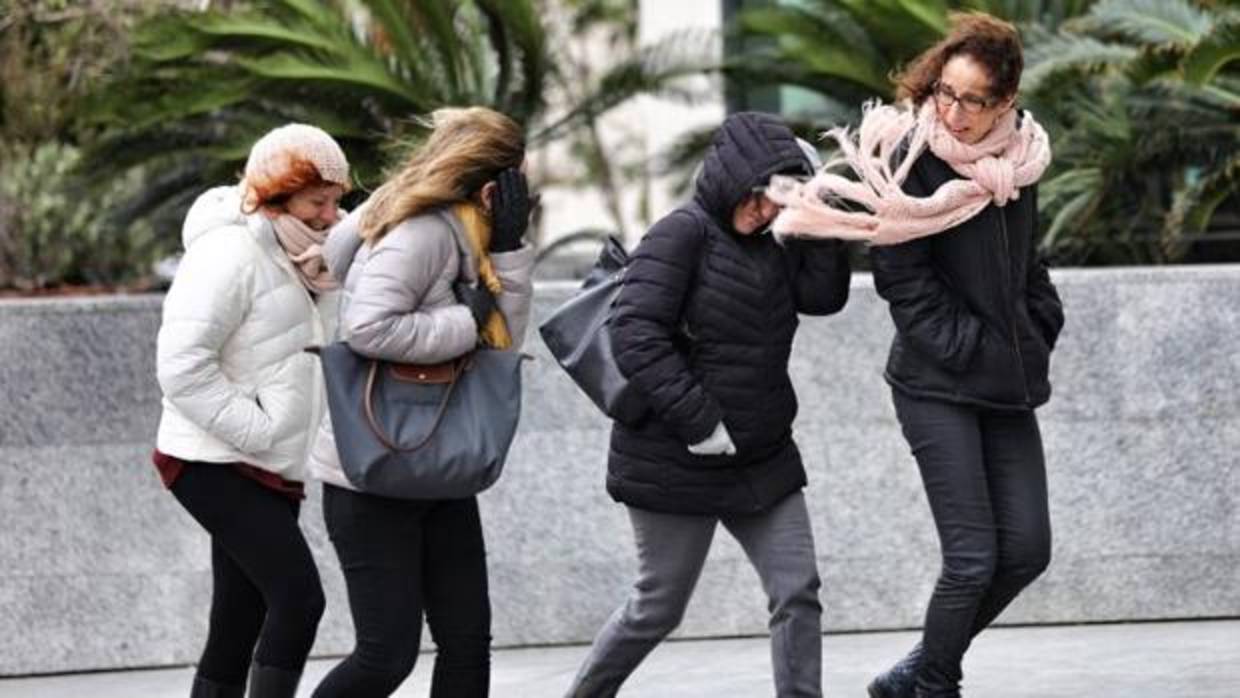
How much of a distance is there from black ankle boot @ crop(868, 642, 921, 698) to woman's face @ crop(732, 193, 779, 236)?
1.27 meters

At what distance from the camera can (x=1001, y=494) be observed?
6.79 metres

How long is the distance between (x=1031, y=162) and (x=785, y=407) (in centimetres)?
88

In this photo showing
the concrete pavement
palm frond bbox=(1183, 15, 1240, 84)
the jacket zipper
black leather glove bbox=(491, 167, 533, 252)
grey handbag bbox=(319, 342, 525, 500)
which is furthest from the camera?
palm frond bbox=(1183, 15, 1240, 84)

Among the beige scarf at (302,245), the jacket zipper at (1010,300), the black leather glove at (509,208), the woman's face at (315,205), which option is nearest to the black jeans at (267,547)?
the beige scarf at (302,245)

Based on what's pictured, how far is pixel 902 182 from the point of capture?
21.7 feet

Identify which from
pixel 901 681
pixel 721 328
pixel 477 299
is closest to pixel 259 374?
pixel 477 299

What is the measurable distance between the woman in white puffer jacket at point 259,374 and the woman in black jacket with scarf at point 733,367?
792mm

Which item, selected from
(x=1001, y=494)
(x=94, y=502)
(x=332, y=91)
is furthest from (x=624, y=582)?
(x=332, y=91)

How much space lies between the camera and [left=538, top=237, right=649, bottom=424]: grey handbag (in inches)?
257

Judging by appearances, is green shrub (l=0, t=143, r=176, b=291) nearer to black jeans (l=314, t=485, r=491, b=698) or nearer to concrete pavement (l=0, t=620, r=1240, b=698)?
concrete pavement (l=0, t=620, r=1240, b=698)

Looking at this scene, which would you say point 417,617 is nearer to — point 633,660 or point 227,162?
point 633,660

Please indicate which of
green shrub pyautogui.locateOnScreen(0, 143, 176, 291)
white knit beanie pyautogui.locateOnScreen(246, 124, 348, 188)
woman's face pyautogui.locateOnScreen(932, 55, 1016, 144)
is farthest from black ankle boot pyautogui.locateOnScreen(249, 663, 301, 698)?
green shrub pyautogui.locateOnScreen(0, 143, 176, 291)

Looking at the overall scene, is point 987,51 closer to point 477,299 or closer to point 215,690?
point 477,299

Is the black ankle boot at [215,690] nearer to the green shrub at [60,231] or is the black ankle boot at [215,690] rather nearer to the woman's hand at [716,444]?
the woman's hand at [716,444]
